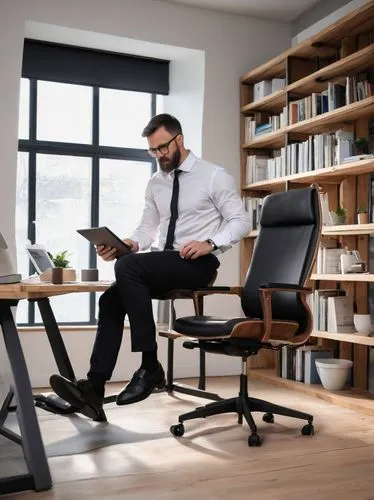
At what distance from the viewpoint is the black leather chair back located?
10.3 feet

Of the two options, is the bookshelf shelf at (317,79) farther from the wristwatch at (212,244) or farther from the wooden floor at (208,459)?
the wooden floor at (208,459)

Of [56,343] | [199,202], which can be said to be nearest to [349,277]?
[199,202]

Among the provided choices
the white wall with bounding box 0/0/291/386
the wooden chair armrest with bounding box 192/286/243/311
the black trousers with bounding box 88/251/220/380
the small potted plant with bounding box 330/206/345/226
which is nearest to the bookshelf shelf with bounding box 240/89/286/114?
the white wall with bounding box 0/0/291/386

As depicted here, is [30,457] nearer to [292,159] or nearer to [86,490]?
[86,490]

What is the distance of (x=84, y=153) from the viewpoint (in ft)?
17.2

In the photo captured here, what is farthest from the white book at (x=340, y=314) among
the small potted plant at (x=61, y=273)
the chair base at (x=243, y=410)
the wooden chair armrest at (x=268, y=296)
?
the small potted plant at (x=61, y=273)

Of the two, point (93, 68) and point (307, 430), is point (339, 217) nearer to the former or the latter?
point (307, 430)

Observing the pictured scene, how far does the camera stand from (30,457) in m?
2.32

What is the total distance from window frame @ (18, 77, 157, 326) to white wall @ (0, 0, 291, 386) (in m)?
0.45

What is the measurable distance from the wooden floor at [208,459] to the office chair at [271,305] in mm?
130

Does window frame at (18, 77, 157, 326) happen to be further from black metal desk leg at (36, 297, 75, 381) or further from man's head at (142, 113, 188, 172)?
man's head at (142, 113, 188, 172)

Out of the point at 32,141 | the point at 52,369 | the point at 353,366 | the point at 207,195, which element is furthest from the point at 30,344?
the point at 353,366

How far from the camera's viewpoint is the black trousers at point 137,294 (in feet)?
9.37

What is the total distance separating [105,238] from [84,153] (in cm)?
243
